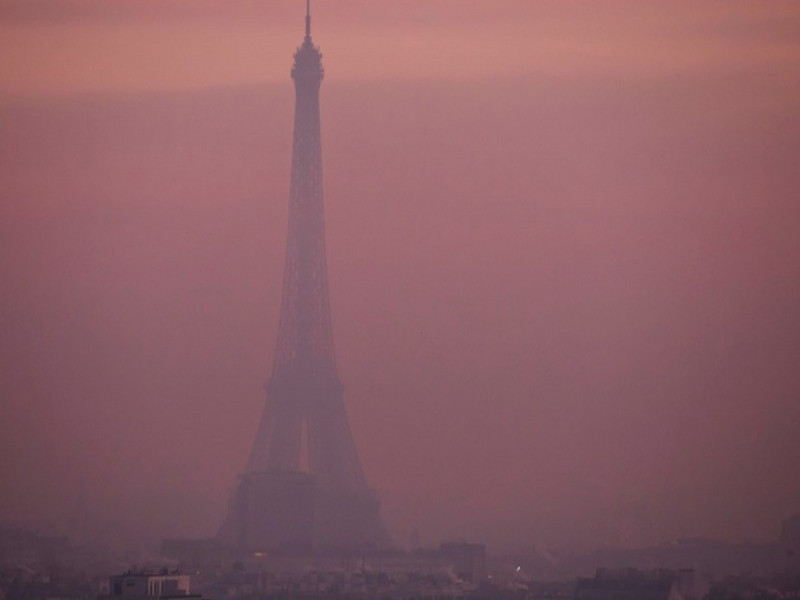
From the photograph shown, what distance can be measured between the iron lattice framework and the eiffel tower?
0.03 m

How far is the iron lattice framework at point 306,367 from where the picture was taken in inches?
4651

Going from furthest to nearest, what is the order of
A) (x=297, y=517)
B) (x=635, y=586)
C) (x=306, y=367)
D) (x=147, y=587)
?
1. (x=297, y=517)
2. (x=306, y=367)
3. (x=635, y=586)
4. (x=147, y=587)

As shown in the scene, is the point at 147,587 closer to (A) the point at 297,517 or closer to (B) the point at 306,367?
→ (B) the point at 306,367

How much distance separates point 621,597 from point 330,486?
28.7 metres

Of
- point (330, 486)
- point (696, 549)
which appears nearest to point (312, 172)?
point (330, 486)

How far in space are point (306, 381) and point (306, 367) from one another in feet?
1.99

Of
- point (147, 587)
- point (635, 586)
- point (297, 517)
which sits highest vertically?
point (297, 517)

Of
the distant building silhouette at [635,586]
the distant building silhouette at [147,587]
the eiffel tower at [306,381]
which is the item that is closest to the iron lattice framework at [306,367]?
the eiffel tower at [306,381]

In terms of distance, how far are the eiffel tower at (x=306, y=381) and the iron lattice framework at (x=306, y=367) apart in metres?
0.03

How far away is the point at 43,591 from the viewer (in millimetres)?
97875

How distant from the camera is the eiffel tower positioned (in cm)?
11675

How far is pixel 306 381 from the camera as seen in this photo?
4692 inches

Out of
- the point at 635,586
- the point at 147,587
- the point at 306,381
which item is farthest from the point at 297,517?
the point at 147,587

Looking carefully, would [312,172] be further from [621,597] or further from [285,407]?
[621,597]
